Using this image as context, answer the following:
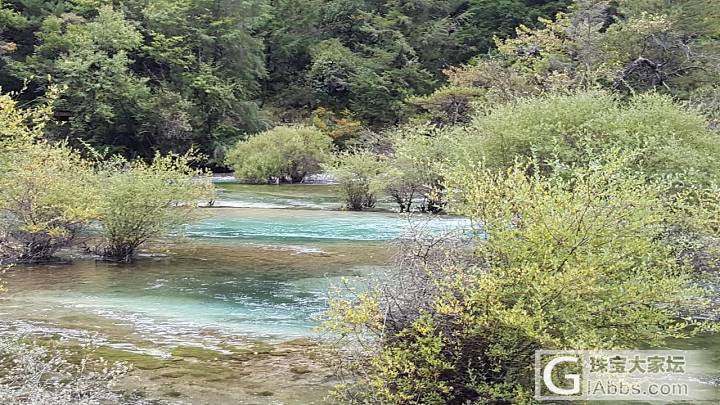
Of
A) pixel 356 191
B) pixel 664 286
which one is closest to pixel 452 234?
pixel 664 286

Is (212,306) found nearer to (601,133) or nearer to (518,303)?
(518,303)

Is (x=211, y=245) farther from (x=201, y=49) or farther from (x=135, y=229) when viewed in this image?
(x=201, y=49)

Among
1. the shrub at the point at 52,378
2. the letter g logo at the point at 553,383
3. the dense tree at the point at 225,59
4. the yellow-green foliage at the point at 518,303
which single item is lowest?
the shrub at the point at 52,378

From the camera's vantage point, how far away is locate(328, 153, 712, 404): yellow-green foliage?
18.7ft

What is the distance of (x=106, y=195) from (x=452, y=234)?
408 inches

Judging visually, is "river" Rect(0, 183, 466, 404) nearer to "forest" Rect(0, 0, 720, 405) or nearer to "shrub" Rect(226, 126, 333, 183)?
"forest" Rect(0, 0, 720, 405)

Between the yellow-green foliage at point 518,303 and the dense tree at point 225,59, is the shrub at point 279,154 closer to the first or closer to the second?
the dense tree at point 225,59

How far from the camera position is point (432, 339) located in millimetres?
5910

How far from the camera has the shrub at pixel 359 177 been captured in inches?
1037

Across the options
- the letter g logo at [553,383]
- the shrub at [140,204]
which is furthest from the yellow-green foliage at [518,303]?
the shrub at [140,204]

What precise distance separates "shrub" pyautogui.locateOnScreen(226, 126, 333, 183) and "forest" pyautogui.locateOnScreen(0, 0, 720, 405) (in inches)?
5.4

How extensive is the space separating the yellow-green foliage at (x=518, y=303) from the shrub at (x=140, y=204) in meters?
9.91

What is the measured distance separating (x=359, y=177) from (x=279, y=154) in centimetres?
1046

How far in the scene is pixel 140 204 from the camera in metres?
15.0
